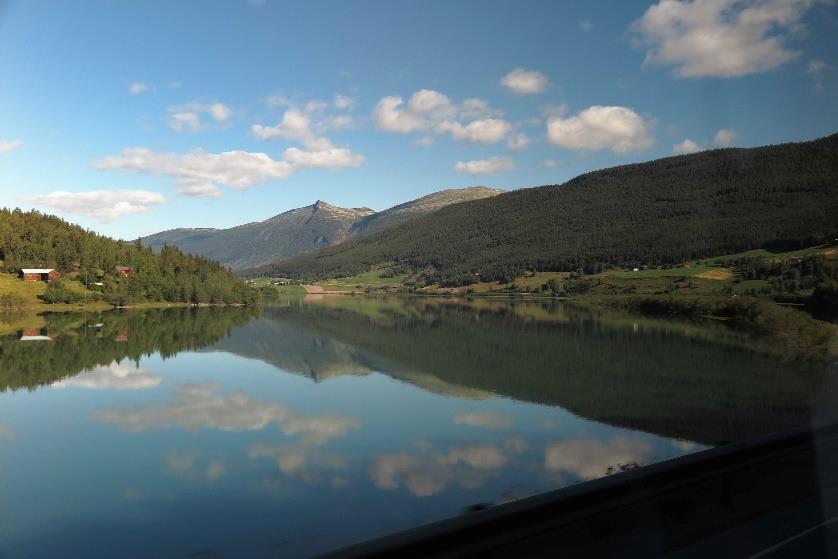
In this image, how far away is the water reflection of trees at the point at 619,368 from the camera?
25.2 m

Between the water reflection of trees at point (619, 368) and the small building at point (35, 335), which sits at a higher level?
the small building at point (35, 335)

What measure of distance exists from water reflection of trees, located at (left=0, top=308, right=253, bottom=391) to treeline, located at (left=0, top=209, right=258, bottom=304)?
42.2 ft

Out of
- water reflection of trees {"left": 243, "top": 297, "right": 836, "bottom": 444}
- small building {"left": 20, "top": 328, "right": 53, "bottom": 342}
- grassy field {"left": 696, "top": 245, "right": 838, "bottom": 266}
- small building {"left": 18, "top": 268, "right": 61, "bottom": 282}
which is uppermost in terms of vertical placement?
small building {"left": 18, "top": 268, "right": 61, "bottom": 282}

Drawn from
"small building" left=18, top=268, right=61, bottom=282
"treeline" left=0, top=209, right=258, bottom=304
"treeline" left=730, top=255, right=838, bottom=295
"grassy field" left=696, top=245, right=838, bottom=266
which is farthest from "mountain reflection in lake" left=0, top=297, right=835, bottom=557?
"grassy field" left=696, top=245, right=838, bottom=266

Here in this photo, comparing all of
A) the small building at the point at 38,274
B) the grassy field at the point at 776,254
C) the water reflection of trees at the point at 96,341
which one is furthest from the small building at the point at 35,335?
the grassy field at the point at 776,254

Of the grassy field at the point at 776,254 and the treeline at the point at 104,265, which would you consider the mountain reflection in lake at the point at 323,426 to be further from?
the grassy field at the point at 776,254

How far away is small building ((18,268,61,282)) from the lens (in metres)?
93.2

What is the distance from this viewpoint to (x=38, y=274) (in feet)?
311

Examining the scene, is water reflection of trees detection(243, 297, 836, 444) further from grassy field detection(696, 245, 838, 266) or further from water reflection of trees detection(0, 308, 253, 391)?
grassy field detection(696, 245, 838, 266)

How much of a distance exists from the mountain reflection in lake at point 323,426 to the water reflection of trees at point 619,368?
0.74ft

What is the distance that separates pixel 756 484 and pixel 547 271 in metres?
168

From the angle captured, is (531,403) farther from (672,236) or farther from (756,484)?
(672,236)

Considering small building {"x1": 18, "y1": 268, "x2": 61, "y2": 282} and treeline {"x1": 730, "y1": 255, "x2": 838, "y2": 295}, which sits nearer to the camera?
treeline {"x1": 730, "y1": 255, "x2": 838, "y2": 295}

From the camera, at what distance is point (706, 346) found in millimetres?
49406
